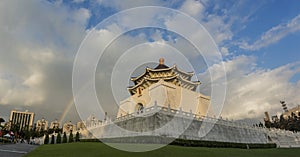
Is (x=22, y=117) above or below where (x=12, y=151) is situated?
above

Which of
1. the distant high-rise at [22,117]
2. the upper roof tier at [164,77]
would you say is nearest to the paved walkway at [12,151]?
the upper roof tier at [164,77]

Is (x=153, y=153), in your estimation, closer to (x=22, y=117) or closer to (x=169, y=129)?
(x=169, y=129)

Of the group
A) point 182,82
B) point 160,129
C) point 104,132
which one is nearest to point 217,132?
point 160,129

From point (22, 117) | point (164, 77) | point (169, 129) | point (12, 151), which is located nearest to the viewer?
point (12, 151)

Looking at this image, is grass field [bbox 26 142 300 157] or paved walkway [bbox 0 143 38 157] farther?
paved walkway [bbox 0 143 38 157]

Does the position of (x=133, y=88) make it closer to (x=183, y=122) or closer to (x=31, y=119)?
(x=183, y=122)

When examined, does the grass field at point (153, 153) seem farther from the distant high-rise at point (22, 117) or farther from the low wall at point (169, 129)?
the distant high-rise at point (22, 117)

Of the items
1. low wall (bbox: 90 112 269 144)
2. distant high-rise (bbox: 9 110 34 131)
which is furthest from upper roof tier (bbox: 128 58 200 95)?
distant high-rise (bbox: 9 110 34 131)

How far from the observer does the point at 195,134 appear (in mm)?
18531

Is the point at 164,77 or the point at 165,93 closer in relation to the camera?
the point at 165,93

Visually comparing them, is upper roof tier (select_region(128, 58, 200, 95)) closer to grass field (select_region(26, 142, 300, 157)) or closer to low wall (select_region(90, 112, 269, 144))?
low wall (select_region(90, 112, 269, 144))

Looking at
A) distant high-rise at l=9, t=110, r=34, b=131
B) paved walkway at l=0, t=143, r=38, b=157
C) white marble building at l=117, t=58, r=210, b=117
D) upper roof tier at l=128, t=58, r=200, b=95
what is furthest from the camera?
distant high-rise at l=9, t=110, r=34, b=131

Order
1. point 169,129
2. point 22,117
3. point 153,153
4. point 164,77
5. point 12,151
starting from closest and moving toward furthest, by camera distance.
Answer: point 153,153 → point 12,151 → point 169,129 → point 164,77 → point 22,117

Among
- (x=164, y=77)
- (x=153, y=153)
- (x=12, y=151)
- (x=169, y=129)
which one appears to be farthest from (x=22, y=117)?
(x=153, y=153)
